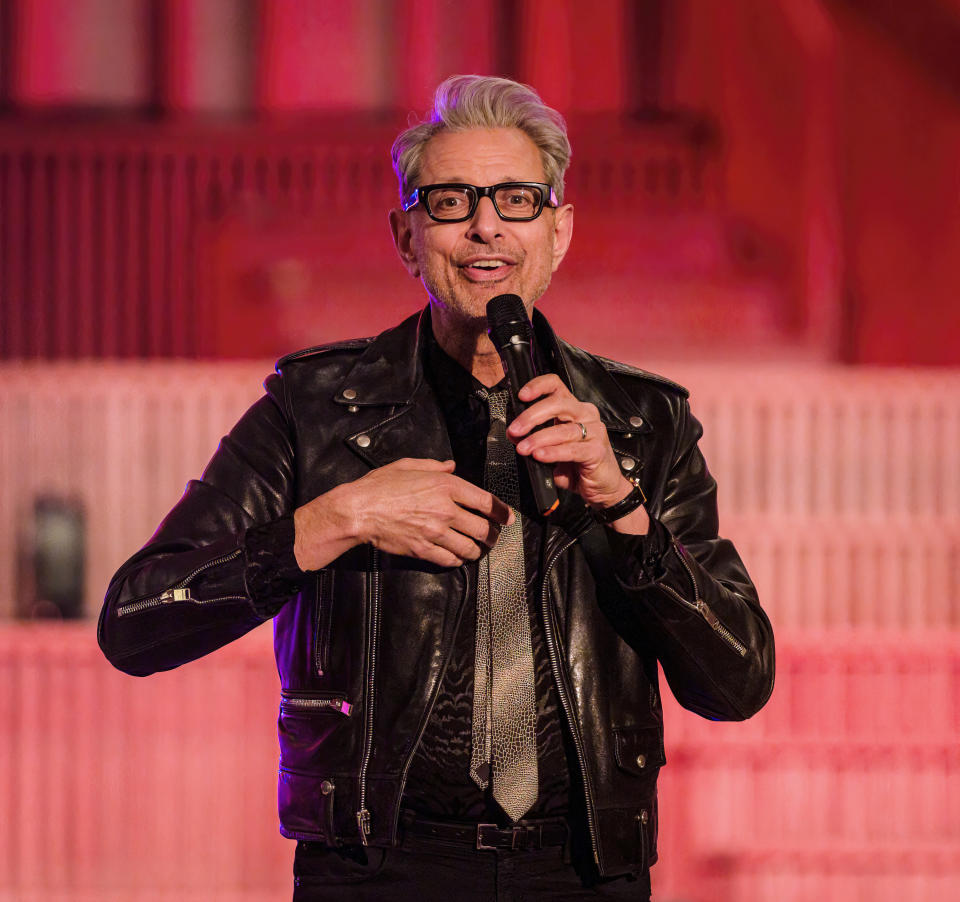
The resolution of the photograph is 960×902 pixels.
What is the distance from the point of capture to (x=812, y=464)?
395cm

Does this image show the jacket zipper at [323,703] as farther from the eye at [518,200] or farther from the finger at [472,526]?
the eye at [518,200]

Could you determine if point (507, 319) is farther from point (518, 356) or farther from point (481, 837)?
point (481, 837)

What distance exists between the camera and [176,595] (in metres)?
1.22

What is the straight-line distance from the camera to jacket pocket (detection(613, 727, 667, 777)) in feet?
4.08

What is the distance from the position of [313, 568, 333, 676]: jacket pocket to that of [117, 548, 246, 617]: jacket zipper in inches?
3.9

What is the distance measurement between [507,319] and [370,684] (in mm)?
367

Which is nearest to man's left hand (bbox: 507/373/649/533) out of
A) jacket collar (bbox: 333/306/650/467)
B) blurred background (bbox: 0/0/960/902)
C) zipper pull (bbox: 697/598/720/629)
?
zipper pull (bbox: 697/598/720/629)

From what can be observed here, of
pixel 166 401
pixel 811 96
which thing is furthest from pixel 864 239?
pixel 166 401

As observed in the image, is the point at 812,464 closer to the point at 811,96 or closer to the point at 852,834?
the point at 852,834

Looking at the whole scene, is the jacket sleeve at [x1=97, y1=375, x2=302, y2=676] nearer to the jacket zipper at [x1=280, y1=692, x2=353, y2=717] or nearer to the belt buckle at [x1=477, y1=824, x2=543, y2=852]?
the jacket zipper at [x1=280, y1=692, x2=353, y2=717]

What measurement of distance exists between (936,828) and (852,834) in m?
0.23

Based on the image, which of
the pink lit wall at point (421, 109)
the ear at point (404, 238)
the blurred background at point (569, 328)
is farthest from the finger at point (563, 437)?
the pink lit wall at point (421, 109)

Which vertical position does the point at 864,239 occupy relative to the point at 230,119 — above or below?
below

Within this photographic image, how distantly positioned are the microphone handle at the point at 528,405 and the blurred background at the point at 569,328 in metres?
2.52
